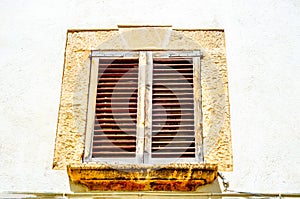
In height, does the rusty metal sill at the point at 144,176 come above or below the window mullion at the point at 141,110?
below

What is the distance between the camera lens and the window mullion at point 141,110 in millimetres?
6012

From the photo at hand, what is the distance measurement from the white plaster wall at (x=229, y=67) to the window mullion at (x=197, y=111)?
12.8 inches

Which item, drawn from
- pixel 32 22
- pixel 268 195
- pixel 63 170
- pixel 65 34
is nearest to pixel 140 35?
pixel 65 34

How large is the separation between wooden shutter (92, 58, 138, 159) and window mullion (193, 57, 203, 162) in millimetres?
617

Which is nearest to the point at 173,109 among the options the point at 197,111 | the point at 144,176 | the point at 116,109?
the point at 197,111

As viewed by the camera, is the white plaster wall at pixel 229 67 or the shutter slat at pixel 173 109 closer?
the white plaster wall at pixel 229 67

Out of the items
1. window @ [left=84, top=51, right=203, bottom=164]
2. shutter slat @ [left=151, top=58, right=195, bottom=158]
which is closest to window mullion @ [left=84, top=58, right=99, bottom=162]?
window @ [left=84, top=51, right=203, bottom=164]

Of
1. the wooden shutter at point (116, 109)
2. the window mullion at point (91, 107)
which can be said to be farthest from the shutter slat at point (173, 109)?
the window mullion at point (91, 107)

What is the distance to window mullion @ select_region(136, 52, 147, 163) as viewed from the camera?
601 centimetres

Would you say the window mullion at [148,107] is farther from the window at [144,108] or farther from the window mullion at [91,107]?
the window mullion at [91,107]

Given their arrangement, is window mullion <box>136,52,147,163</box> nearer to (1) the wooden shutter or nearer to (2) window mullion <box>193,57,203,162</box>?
(1) the wooden shutter

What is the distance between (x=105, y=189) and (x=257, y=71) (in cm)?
201

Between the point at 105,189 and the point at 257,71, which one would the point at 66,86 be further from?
the point at 257,71

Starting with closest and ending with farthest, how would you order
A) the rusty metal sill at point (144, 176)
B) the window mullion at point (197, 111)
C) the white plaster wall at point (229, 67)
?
1. the rusty metal sill at point (144, 176)
2. the white plaster wall at point (229, 67)
3. the window mullion at point (197, 111)
